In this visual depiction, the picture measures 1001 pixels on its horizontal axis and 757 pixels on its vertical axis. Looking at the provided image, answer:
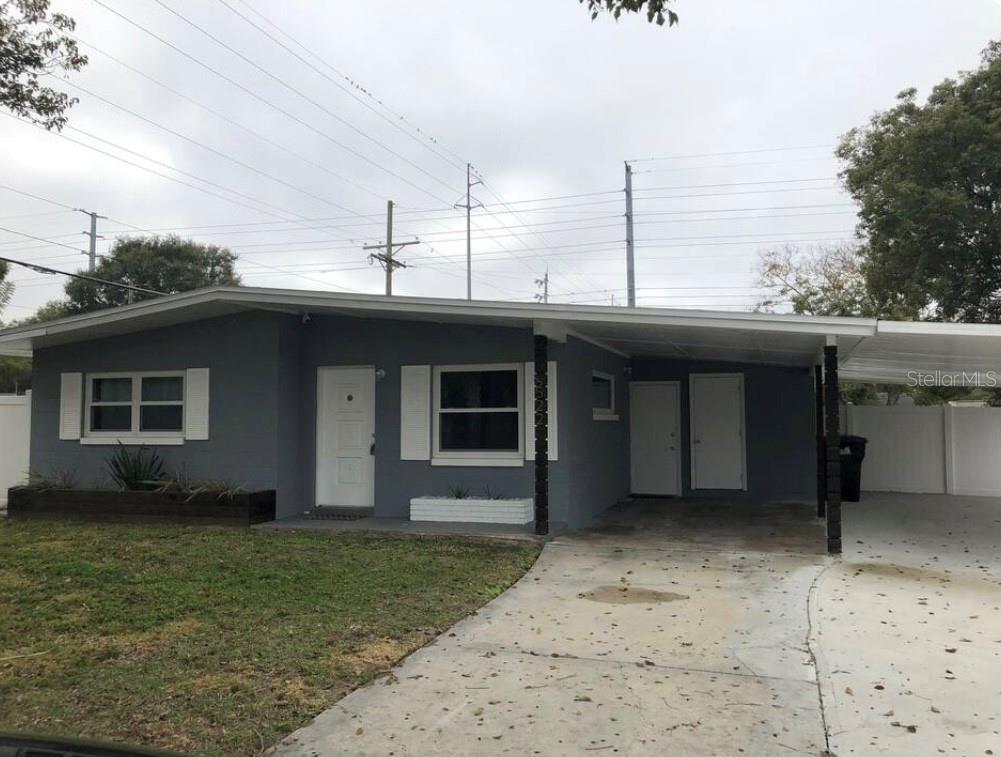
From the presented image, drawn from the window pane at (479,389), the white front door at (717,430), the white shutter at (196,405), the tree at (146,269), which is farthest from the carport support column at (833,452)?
the tree at (146,269)

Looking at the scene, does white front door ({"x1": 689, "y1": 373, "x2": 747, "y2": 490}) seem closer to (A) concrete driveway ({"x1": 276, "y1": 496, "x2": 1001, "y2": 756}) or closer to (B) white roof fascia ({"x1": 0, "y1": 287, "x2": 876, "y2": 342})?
(A) concrete driveway ({"x1": 276, "y1": 496, "x2": 1001, "y2": 756})

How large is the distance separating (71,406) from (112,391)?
66 centimetres

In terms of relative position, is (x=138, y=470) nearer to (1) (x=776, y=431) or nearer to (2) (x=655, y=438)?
(2) (x=655, y=438)

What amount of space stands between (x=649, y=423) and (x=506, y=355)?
4.28m

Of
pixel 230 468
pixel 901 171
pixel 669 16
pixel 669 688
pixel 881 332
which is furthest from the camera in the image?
pixel 901 171

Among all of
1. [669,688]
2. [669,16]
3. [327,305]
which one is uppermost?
[669,16]

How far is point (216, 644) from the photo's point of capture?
4.89m

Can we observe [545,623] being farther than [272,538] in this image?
No

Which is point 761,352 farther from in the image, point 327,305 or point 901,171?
point 901,171

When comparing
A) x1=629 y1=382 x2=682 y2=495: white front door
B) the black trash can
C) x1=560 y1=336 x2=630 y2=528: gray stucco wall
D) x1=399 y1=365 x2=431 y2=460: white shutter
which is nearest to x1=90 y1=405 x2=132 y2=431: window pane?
x1=399 y1=365 x2=431 y2=460: white shutter

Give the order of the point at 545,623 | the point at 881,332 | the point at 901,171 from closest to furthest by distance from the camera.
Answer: the point at 545,623, the point at 881,332, the point at 901,171

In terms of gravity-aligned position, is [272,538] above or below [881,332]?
below

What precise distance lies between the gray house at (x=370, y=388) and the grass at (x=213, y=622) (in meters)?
1.47

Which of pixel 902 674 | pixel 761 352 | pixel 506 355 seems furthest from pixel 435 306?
pixel 902 674
